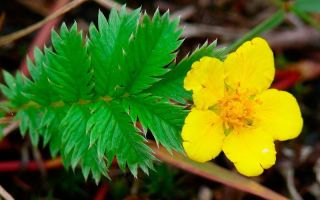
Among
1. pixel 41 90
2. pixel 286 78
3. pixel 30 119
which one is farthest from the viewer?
pixel 286 78

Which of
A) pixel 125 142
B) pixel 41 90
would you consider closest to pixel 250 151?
pixel 125 142

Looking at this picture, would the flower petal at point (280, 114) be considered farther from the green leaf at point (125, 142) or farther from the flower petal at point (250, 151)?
the green leaf at point (125, 142)

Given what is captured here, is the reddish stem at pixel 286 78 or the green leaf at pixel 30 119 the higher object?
the green leaf at pixel 30 119

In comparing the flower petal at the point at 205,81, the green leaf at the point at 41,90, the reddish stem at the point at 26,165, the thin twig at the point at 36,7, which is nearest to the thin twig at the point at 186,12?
the thin twig at the point at 36,7

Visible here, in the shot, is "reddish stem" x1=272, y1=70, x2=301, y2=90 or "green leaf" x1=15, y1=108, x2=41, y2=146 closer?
"green leaf" x1=15, y1=108, x2=41, y2=146

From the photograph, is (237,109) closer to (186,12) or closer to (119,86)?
(119,86)

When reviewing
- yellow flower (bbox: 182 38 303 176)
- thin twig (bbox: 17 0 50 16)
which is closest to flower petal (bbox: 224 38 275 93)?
yellow flower (bbox: 182 38 303 176)

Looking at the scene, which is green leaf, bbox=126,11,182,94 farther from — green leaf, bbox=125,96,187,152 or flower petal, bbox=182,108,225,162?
flower petal, bbox=182,108,225,162
